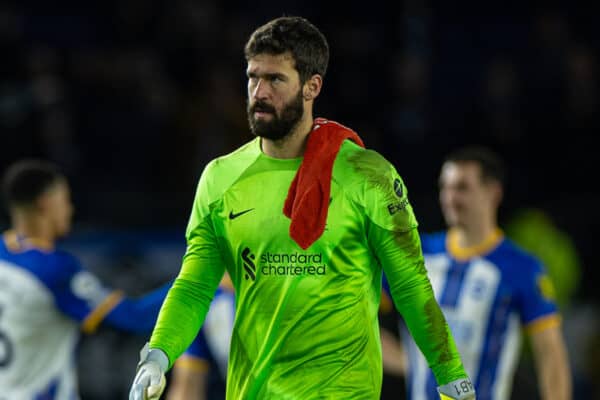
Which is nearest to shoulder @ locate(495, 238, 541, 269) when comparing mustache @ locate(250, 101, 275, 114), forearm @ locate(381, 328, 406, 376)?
forearm @ locate(381, 328, 406, 376)

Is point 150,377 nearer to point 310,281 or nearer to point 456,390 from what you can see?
point 310,281

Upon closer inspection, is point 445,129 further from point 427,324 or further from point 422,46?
point 427,324

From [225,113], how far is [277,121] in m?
6.84

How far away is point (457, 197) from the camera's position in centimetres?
737

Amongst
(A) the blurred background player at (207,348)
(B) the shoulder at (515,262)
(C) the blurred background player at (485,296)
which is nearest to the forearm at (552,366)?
(C) the blurred background player at (485,296)

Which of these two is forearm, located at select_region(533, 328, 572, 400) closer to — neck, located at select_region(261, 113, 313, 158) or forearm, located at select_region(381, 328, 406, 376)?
forearm, located at select_region(381, 328, 406, 376)

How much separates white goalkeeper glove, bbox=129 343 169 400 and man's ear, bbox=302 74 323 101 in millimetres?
1115

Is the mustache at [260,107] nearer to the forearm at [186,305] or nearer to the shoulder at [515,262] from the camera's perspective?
the forearm at [186,305]

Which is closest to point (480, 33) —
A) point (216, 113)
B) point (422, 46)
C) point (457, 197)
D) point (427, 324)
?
point (422, 46)

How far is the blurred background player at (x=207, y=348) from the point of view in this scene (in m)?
6.96

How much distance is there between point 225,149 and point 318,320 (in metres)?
6.64

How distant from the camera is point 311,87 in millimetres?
4637

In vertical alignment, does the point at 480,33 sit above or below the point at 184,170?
above

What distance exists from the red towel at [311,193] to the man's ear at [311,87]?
165 millimetres
